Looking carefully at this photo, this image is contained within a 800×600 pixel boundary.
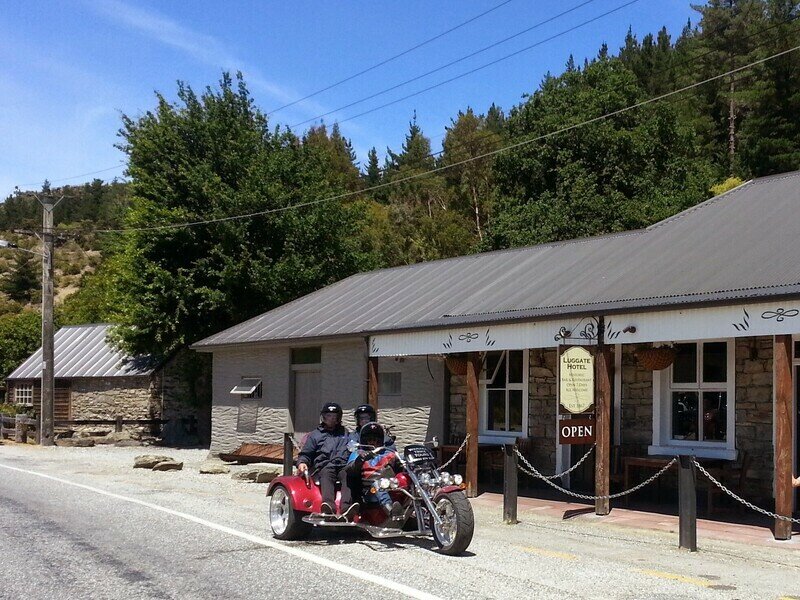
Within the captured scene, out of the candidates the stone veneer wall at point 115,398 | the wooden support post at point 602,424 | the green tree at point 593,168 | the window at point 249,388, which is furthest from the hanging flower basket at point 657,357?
the green tree at point 593,168

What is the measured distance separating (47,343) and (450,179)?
28.2m

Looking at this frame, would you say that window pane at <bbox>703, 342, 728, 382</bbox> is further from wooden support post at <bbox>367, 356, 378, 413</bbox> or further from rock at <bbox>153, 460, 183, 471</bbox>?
rock at <bbox>153, 460, 183, 471</bbox>

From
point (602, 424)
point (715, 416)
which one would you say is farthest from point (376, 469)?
point (715, 416)

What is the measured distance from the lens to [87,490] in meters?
15.9

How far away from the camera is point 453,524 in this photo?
376 inches

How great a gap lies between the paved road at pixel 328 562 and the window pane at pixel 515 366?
15.3ft

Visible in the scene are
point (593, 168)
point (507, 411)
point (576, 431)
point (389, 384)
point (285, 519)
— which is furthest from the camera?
point (593, 168)

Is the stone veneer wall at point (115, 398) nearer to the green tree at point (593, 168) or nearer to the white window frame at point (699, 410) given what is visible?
Answer: the green tree at point (593, 168)

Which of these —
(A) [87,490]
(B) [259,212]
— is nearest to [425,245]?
(B) [259,212]

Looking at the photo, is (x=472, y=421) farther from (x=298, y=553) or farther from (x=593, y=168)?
(x=593, y=168)

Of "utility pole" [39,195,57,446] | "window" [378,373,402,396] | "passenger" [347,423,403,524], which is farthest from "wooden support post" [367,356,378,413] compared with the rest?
"utility pole" [39,195,57,446]

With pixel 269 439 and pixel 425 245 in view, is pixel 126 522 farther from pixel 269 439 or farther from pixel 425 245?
pixel 425 245

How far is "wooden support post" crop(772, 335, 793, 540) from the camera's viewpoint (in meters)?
10.8

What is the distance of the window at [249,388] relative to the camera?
77.1 feet
